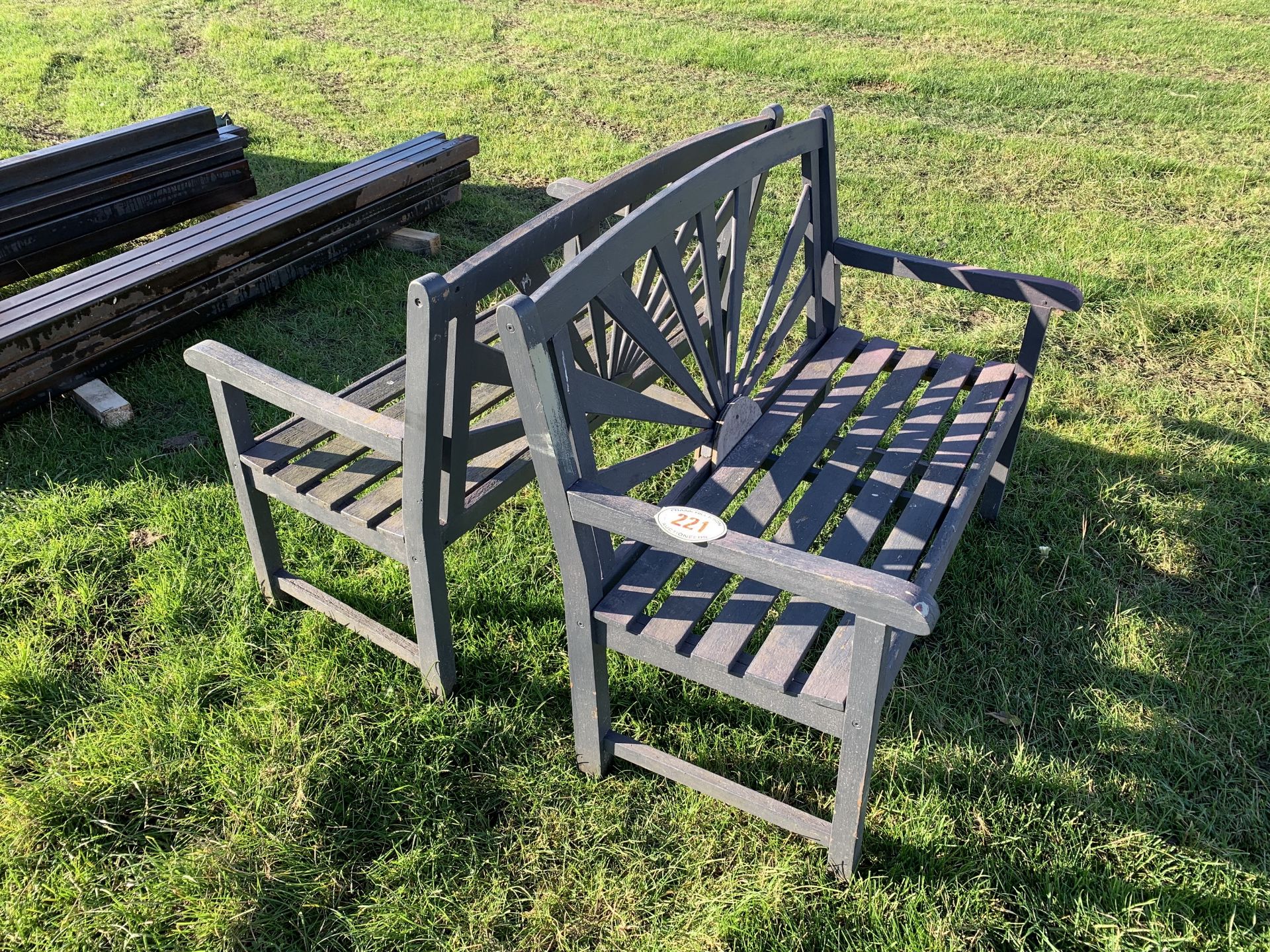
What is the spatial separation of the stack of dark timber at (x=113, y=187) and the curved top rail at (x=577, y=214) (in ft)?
12.0

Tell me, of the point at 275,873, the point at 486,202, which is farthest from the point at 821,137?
the point at 486,202

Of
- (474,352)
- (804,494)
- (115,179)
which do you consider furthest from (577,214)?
(115,179)

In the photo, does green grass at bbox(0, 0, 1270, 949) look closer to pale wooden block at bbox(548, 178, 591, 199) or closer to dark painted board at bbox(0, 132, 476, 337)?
dark painted board at bbox(0, 132, 476, 337)

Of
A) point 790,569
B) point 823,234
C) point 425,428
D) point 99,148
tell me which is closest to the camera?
point 790,569

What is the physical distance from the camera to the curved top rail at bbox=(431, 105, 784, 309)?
2.05m

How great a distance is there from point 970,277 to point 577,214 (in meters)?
1.45

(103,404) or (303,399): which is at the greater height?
(303,399)

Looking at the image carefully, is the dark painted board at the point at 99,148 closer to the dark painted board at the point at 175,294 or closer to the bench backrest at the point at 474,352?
the dark painted board at the point at 175,294

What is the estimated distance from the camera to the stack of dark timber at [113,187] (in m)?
4.59

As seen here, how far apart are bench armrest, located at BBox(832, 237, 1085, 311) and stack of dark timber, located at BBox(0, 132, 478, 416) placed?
116 inches

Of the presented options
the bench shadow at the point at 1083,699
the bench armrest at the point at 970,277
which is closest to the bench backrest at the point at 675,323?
the bench armrest at the point at 970,277

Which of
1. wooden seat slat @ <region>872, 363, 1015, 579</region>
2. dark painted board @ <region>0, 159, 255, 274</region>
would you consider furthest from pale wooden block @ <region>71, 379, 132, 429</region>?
wooden seat slat @ <region>872, 363, 1015, 579</region>

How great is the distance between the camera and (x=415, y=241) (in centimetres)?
524

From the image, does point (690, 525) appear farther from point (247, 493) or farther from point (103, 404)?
point (103, 404)
